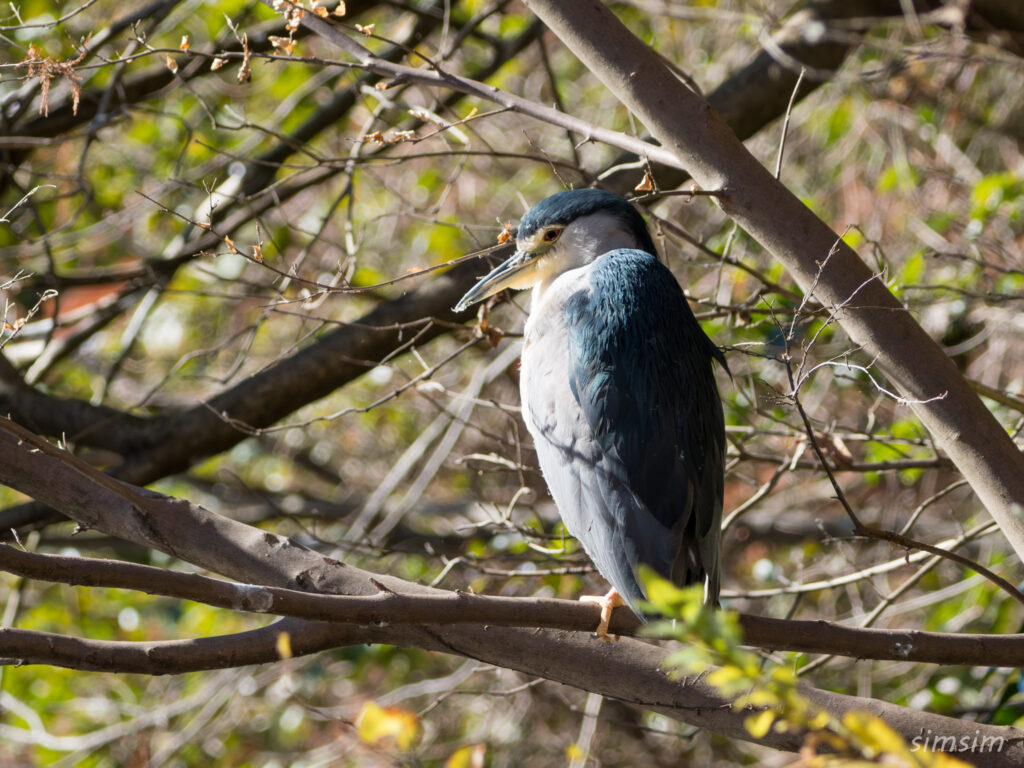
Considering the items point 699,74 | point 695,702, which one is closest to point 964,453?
point 695,702

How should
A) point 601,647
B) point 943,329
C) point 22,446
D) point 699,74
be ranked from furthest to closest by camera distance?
point 699,74 → point 943,329 → point 601,647 → point 22,446

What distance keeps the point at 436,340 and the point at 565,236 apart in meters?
2.09

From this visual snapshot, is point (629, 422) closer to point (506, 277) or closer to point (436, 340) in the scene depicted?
point (506, 277)

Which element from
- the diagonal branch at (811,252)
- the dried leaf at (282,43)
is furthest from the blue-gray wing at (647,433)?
the dried leaf at (282,43)

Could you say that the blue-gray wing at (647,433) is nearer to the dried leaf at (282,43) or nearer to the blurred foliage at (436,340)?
the blurred foliage at (436,340)

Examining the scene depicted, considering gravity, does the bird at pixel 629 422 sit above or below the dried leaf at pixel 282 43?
below

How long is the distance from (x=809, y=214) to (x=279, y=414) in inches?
67.5

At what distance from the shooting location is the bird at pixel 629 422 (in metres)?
2.01

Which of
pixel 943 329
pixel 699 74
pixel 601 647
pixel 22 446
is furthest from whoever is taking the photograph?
pixel 699 74

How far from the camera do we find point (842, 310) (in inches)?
77.6

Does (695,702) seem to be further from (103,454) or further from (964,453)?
(103,454)

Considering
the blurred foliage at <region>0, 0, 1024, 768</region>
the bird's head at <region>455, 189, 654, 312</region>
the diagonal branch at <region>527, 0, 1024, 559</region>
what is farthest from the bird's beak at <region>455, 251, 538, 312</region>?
the diagonal branch at <region>527, 0, 1024, 559</region>

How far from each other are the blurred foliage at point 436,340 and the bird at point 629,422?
1.27 feet

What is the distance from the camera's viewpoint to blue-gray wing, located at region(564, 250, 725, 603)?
6.59ft
